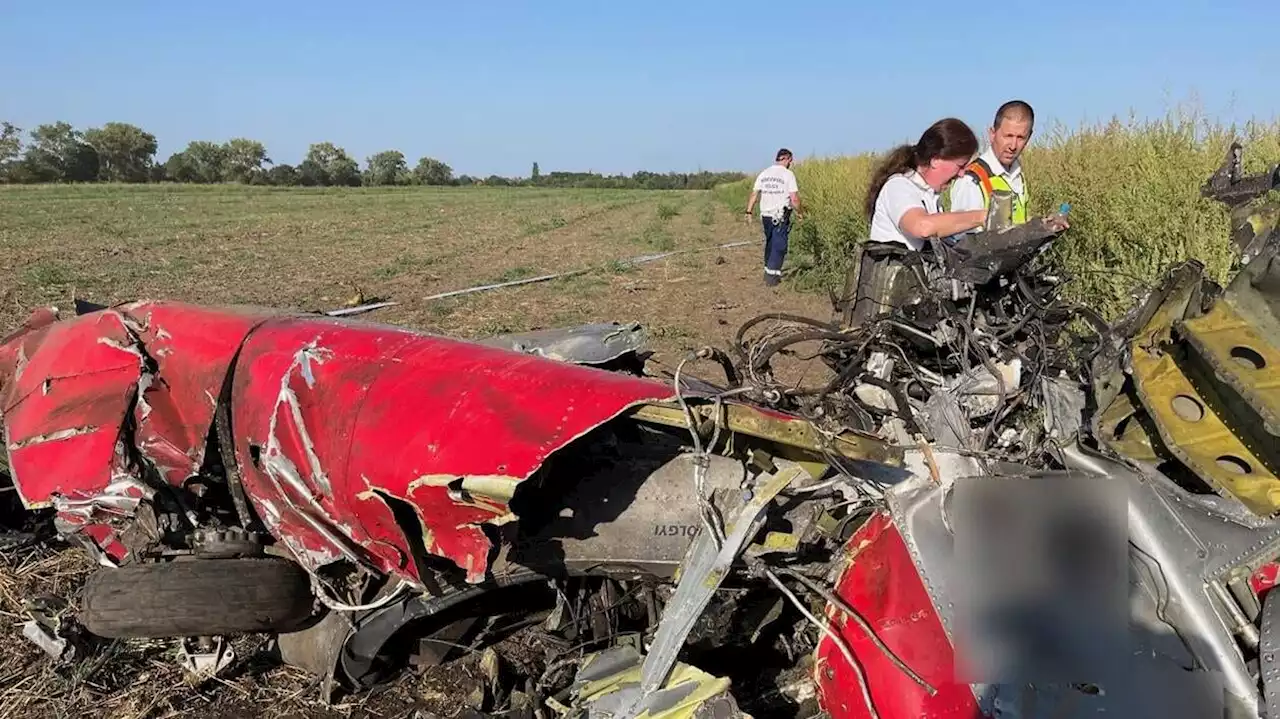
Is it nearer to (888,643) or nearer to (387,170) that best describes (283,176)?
(387,170)

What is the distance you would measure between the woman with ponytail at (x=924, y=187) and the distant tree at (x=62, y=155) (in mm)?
63640

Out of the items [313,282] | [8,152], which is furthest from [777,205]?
[8,152]

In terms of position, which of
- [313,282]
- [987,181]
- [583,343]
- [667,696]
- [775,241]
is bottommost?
[313,282]

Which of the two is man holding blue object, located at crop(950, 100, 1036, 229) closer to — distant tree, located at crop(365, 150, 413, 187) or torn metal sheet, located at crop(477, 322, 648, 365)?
torn metal sheet, located at crop(477, 322, 648, 365)

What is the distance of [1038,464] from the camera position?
7.47 feet

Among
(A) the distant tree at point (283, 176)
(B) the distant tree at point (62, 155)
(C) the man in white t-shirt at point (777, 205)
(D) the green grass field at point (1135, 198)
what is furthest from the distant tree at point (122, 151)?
(D) the green grass field at point (1135, 198)

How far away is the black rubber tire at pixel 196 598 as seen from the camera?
2445mm

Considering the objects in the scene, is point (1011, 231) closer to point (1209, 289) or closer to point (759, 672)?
point (1209, 289)

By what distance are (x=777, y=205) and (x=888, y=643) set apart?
9.77 meters

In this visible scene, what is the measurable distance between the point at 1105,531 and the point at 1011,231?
4.59ft

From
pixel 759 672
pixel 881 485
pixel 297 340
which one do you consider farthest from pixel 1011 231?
pixel 297 340

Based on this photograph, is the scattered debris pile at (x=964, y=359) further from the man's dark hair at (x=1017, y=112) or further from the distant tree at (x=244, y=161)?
the distant tree at (x=244, y=161)

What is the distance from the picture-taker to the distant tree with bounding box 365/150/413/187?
69.7 metres

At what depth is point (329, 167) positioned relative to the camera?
69125 mm
